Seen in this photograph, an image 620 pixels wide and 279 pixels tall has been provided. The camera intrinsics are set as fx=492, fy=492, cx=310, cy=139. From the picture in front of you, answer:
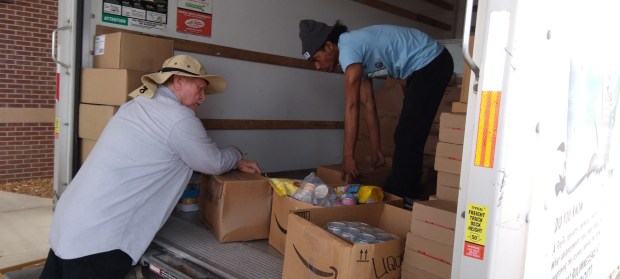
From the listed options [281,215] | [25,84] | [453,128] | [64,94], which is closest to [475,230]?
[453,128]

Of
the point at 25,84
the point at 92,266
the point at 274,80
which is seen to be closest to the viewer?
the point at 92,266

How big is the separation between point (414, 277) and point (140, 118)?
158cm

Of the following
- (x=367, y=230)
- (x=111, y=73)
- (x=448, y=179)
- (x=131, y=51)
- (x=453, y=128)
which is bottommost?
(x=367, y=230)

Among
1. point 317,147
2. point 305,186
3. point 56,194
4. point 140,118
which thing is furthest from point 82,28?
point 317,147

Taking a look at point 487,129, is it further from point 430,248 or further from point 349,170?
point 349,170

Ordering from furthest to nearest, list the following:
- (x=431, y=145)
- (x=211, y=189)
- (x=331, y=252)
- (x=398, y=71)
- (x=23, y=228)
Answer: (x=23, y=228)
(x=431, y=145)
(x=398, y=71)
(x=211, y=189)
(x=331, y=252)

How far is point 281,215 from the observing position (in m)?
2.55

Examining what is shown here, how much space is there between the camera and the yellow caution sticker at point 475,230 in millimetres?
1205

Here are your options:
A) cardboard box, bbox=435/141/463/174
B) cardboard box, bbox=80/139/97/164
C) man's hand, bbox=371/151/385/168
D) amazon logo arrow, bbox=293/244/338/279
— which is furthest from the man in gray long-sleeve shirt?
man's hand, bbox=371/151/385/168

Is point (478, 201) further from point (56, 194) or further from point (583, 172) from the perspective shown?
point (56, 194)

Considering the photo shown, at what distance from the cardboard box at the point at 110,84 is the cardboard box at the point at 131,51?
57 millimetres

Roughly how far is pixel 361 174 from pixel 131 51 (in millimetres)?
1672

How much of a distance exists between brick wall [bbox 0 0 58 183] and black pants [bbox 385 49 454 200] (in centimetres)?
622

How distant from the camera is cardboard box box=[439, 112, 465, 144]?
2119mm
